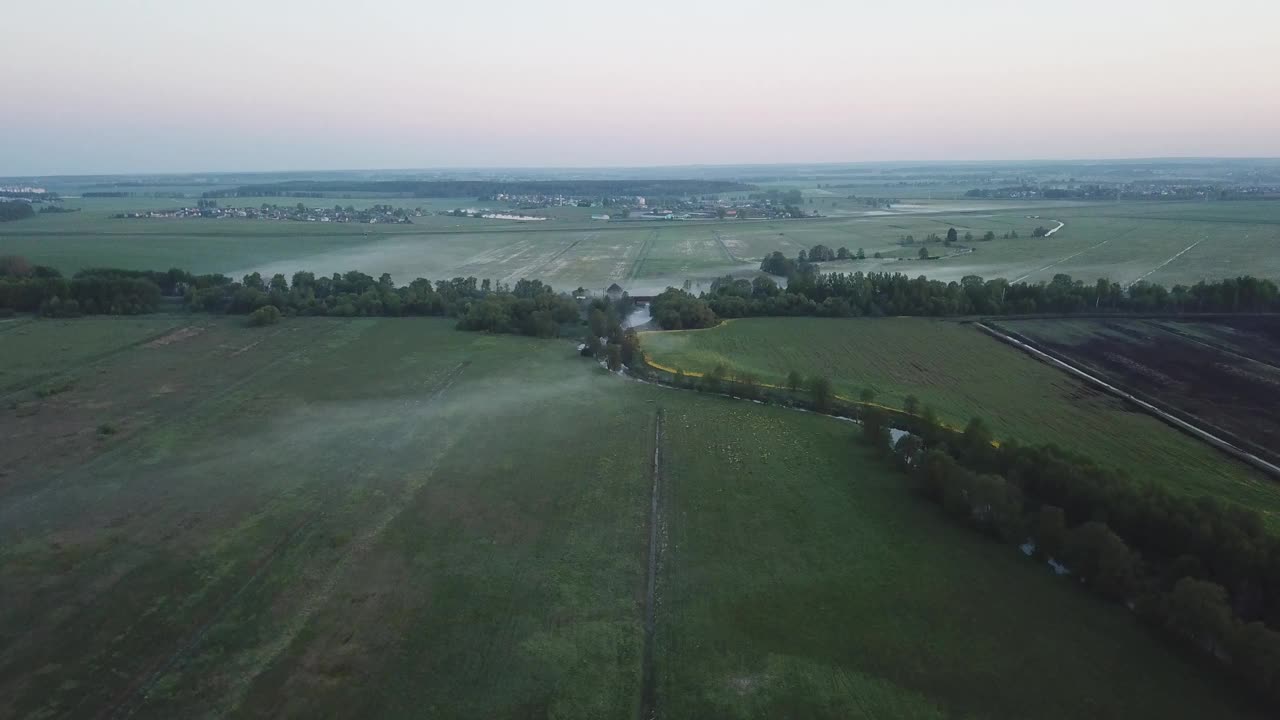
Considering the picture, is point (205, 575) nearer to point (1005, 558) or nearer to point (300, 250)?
point (1005, 558)

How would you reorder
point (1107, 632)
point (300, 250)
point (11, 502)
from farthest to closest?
1. point (300, 250)
2. point (11, 502)
3. point (1107, 632)

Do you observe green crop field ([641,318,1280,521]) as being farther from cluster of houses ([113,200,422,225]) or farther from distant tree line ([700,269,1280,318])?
cluster of houses ([113,200,422,225])

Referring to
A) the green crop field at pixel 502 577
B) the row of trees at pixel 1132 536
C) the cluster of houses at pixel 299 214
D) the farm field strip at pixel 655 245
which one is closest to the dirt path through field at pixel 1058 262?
the farm field strip at pixel 655 245

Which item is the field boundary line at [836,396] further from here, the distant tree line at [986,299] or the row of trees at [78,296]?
the row of trees at [78,296]

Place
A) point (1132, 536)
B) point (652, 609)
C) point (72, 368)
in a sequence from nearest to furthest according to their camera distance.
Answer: point (652, 609) < point (1132, 536) < point (72, 368)

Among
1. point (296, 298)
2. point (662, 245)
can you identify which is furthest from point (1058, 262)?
point (296, 298)

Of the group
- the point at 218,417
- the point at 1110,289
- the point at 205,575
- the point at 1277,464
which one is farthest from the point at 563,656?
the point at 1110,289

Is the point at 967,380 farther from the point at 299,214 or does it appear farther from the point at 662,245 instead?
the point at 299,214
